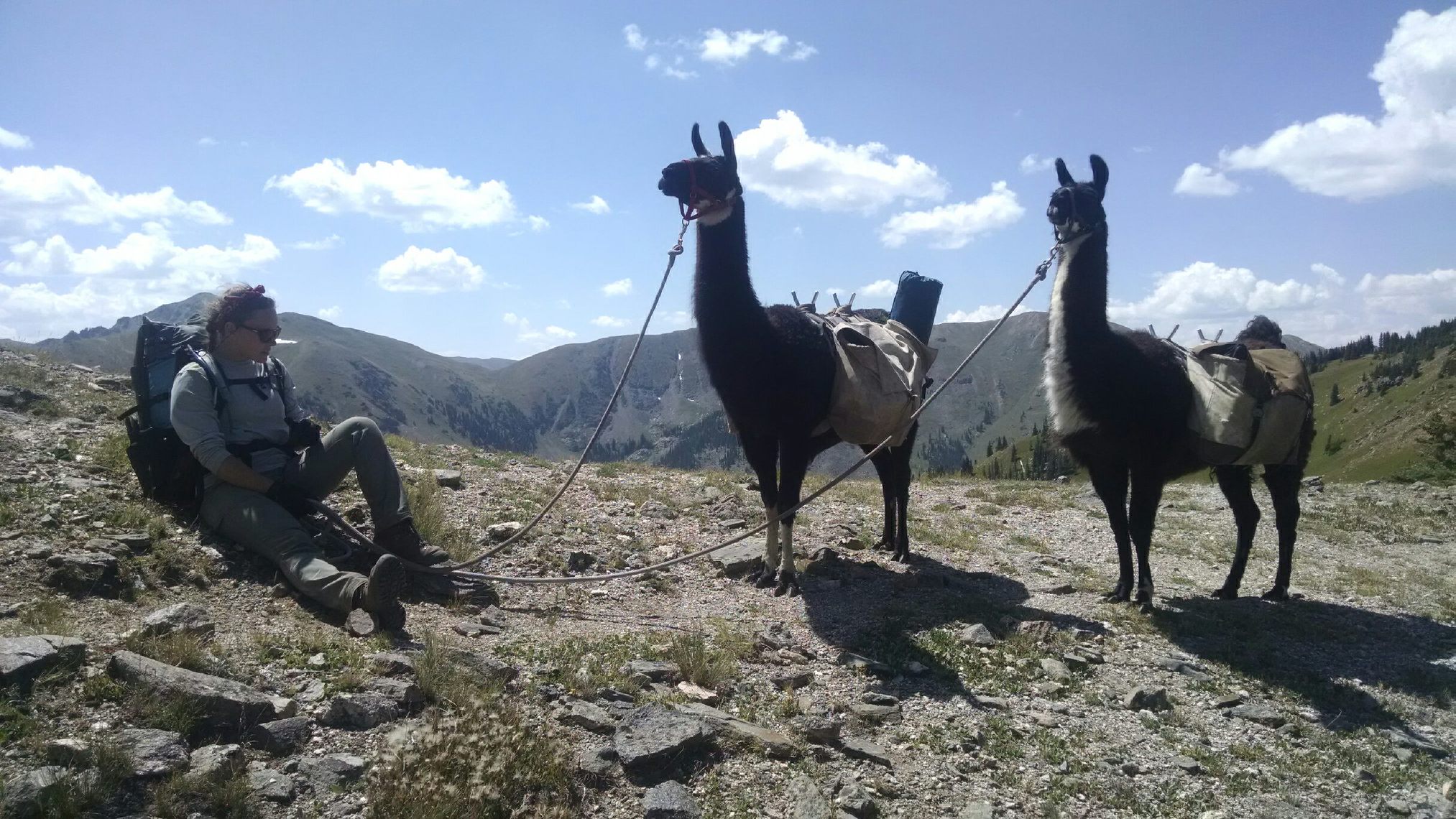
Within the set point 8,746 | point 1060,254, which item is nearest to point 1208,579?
point 1060,254

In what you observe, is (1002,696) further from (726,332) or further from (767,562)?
(726,332)

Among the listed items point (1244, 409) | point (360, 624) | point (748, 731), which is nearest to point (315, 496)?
point (360, 624)

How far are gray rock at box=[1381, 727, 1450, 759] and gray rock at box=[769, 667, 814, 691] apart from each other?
11.6 feet

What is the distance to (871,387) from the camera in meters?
Result: 7.60

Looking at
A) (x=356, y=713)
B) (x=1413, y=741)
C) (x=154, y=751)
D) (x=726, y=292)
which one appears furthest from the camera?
(x=726, y=292)

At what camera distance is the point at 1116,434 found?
23.8ft

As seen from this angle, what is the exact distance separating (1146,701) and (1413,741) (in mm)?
1518

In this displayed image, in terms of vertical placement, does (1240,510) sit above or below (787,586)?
above

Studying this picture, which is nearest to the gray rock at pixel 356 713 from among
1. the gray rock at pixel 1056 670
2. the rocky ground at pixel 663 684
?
the rocky ground at pixel 663 684

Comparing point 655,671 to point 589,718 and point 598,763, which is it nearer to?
point 589,718

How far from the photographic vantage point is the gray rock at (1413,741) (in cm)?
490

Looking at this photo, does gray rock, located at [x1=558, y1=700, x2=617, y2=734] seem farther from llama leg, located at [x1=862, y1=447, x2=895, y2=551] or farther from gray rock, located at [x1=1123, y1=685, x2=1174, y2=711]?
A: llama leg, located at [x1=862, y1=447, x2=895, y2=551]

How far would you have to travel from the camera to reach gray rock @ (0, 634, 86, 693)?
3480mm

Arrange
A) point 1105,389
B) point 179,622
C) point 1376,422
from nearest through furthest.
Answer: point 179,622 → point 1105,389 → point 1376,422
